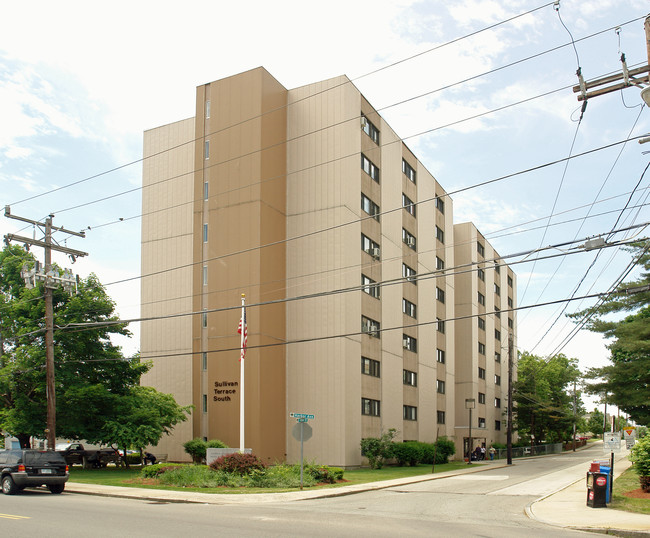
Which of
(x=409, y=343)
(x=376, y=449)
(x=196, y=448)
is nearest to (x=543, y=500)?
(x=376, y=449)

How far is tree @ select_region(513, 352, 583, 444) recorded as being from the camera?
74.1 meters

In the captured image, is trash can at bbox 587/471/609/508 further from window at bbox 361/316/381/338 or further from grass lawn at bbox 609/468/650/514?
window at bbox 361/316/381/338

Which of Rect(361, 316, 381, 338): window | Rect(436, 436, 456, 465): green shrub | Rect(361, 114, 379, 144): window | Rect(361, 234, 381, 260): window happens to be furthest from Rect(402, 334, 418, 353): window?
Rect(361, 114, 379, 144): window

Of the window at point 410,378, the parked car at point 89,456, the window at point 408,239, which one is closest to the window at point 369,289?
the window at point 408,239

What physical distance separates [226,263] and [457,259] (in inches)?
1224

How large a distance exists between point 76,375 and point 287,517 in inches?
860

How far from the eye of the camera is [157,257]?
44.8m

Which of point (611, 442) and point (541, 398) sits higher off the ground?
point (611, 442)

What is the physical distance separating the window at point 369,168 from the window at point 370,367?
39.5 feet

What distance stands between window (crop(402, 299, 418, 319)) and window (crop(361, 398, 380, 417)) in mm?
8265

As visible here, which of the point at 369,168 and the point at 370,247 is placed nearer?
the point at 370,247

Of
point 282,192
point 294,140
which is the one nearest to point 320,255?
point 282,192

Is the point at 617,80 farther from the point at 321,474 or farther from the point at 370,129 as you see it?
the point at 370,129

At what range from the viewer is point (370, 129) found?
146 ft
